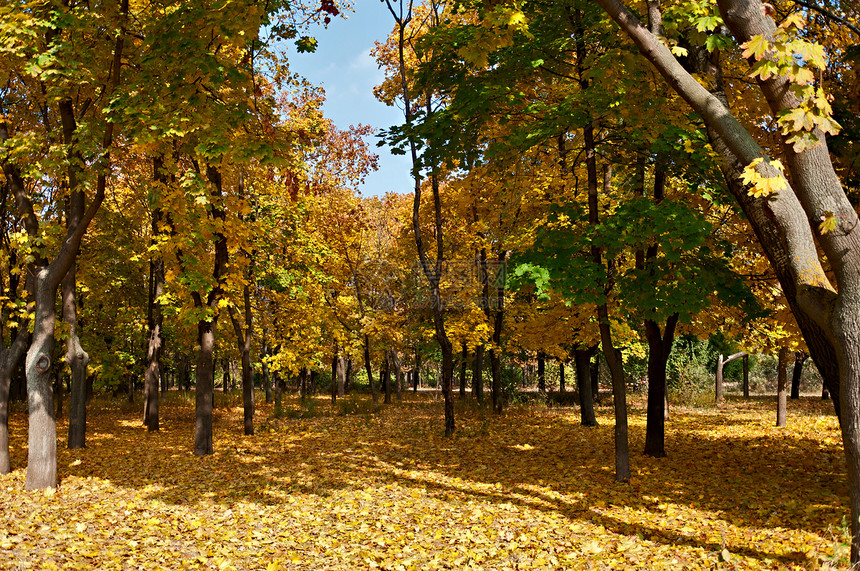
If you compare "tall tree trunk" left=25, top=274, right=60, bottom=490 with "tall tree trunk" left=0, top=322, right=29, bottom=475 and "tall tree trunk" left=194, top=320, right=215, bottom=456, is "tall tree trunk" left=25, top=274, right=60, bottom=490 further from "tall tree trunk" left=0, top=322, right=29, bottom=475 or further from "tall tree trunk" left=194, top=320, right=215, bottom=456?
"tall tree trunk" left=194, top=320, right=215, bottom=456

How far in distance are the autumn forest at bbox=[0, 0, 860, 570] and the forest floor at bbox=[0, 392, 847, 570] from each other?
6 centimetres

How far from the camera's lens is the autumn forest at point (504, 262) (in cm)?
477

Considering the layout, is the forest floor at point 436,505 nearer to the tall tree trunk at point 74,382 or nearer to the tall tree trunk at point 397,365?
the tall tree trunk at point 74,382

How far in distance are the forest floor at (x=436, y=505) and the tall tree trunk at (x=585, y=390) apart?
2.34 meters

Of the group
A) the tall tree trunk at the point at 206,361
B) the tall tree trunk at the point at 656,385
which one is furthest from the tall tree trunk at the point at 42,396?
the tall tree trunk at the point at 656,385

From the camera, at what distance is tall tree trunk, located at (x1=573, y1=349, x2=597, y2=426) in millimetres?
16244

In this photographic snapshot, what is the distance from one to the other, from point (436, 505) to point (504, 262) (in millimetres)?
3757

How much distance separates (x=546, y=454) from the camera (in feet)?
37.0

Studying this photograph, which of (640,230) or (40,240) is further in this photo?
(40,240)

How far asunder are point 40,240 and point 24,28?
3.06 metres

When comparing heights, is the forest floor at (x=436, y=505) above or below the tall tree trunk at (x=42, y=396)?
below

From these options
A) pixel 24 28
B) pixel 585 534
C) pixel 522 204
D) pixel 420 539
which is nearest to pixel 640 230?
pixel 585 534

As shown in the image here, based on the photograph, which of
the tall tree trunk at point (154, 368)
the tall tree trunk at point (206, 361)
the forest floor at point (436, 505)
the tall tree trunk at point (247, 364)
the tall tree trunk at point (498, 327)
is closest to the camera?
the forest floor at point (436, 505)

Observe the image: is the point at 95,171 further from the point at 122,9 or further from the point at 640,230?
the point at 640,230
